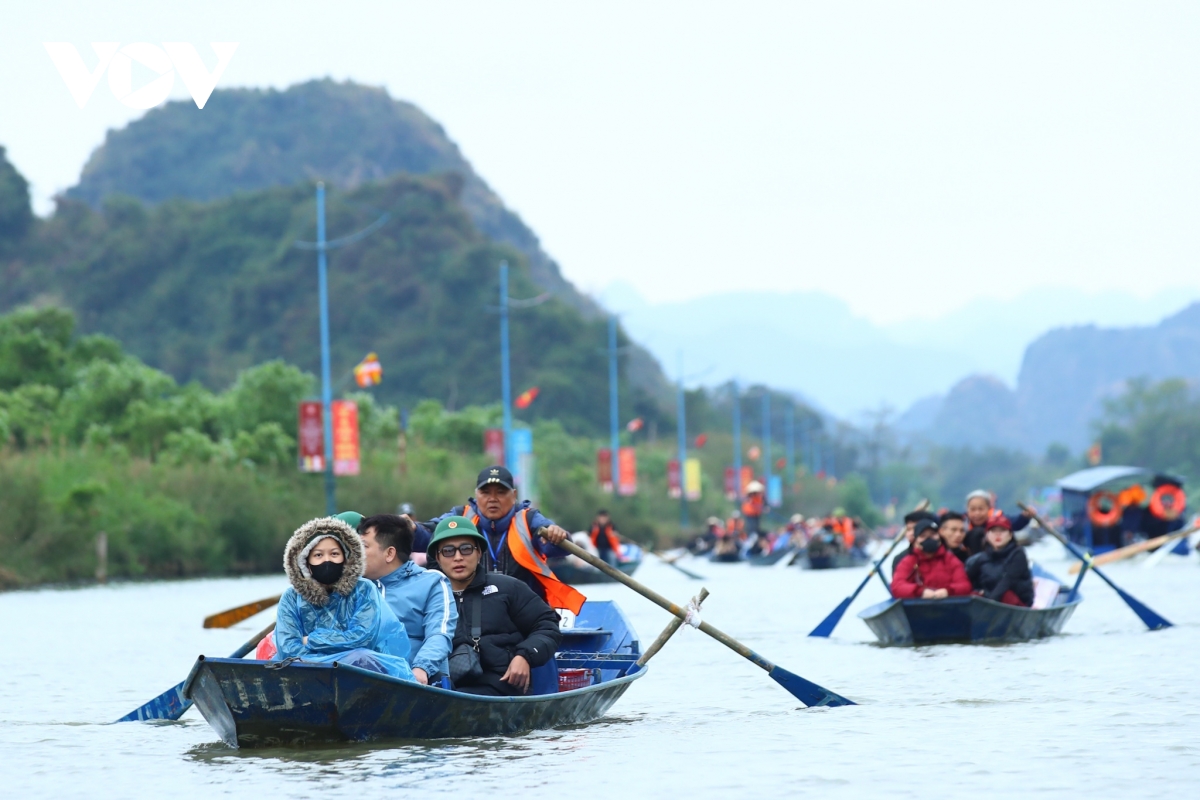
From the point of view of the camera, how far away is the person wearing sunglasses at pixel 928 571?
1955 centimetres

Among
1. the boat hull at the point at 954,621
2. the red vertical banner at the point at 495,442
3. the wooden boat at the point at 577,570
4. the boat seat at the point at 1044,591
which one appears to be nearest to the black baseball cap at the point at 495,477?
the boat hull at the point at 954,621

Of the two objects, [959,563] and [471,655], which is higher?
[959,563]

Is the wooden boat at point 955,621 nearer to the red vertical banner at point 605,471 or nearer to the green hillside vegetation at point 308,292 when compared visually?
the red vertical banner at point 605,471

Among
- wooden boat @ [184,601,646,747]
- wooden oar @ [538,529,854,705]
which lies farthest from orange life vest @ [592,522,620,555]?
wooden boat @ [184,601,646,747]

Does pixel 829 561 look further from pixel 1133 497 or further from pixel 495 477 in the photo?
pixel 495 477

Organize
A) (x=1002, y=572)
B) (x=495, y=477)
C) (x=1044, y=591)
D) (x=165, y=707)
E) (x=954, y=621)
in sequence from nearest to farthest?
(x=495, y=477) → (x=165, y=707) → (x=954, y=621) → (x=1002, y=572) → (x=1044, y=591)

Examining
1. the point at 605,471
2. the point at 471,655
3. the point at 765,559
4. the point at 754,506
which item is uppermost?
the point at 605,471

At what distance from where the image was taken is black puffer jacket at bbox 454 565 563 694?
12031mm

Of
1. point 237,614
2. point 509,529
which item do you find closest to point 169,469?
point 237,614

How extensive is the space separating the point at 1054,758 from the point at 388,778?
3879 mm

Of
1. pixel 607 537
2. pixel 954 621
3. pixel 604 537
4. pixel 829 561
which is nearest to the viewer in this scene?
pixel 954 621

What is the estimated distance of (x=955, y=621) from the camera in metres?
19.4

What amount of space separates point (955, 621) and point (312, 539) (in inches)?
404

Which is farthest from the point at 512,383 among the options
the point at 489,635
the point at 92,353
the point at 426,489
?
the point at 489,635
